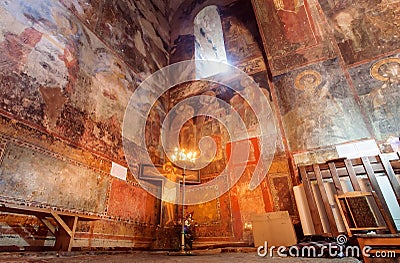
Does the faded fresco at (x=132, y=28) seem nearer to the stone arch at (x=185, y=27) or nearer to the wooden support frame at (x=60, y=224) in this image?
the stone arch at (x=185, y=27)

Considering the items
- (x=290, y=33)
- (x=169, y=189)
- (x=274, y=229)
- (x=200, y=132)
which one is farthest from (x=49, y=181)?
(x=290, y=33)

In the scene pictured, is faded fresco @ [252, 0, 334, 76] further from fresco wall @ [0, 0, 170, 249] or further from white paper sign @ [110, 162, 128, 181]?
white paper sign @ [110, 162, 128, 181]

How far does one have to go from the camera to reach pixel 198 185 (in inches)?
256

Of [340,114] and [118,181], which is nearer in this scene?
[118,181]

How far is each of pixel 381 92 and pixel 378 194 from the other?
260cm

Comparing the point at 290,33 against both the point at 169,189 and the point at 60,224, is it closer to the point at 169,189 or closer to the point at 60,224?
the point at 169,189

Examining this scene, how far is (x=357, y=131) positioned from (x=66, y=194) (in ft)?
20.4

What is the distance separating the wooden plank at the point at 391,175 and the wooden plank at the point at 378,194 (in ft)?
0.77

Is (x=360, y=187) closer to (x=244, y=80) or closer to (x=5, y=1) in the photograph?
(x=244, y=80)

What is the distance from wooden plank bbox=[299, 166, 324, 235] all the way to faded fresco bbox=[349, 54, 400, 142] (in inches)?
73.2

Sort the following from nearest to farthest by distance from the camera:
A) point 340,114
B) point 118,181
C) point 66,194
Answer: point 66,194, point 118,181, point 340,114

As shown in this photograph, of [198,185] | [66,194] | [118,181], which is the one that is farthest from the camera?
[198,185]

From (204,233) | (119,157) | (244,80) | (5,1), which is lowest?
(204,233)

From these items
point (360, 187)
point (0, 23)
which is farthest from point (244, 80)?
point (0, 23)
